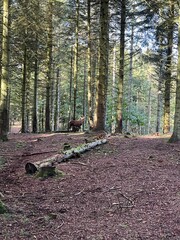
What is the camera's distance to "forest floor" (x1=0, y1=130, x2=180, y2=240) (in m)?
4.14

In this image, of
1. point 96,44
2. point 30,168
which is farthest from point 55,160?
point 96,44

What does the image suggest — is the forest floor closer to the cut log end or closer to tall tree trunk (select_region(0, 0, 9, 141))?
the cut log end

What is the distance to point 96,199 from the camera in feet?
18.0

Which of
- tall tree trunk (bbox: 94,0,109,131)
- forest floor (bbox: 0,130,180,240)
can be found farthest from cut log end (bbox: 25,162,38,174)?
tall tree trunk (bbox: 94,0,109,131)

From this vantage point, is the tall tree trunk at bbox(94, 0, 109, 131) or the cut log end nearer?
the cut log end

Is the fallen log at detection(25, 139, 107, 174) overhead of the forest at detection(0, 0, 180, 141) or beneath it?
beneath

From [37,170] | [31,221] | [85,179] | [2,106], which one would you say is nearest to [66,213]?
[31,221]

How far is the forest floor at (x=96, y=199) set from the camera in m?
4.14

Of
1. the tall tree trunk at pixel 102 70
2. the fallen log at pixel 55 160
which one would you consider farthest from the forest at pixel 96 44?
the fallen log at pixel 55 160

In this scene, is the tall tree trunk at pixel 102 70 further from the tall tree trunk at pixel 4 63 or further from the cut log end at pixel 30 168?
the cut log end at pixel 30 168

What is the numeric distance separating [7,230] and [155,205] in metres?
2.68

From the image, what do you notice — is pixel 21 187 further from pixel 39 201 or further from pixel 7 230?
pixel 7 230

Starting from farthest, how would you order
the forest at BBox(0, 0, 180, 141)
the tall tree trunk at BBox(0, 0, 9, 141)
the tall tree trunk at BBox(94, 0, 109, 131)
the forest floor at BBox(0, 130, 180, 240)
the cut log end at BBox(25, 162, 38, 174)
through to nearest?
1. the tall tree trunk at BBox(94, 0, 109, 131)
2. the forest at BBox(0, 0, 180, 141)
3. the tall tree trunk at BBox(0, 0, 9, 141)
4. the cut log end at BBox(25, 162, 38, 174)
5. the forest floor at BBox(0, 130, 180, 240)

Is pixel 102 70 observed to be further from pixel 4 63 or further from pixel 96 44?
pixel 96 44
